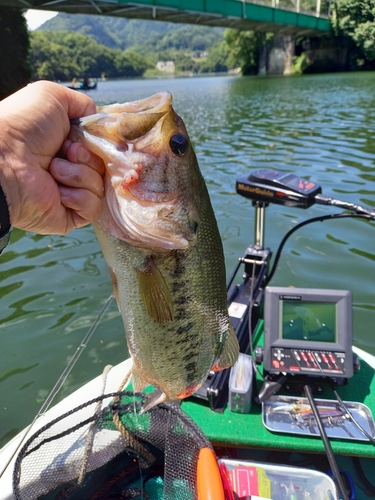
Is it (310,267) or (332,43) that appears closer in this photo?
(310,267)

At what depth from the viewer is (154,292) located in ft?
5.87

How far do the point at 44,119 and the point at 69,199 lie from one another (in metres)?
0.33

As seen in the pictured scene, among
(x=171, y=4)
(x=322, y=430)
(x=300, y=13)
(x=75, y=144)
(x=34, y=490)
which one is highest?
(x=300, y=13)

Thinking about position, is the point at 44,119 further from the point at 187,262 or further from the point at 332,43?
the point at 332,43

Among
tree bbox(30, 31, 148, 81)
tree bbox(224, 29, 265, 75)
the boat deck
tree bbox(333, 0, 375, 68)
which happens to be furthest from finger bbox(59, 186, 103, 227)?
tree bbox(30, 31, 148, 81)

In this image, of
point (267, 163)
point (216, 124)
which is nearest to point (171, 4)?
point (216, 124)

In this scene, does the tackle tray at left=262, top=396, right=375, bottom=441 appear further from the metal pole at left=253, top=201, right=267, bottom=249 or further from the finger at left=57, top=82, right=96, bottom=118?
the finger at left=57, top=82, right=96, bottom=118

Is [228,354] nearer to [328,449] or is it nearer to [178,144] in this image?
[328,449]

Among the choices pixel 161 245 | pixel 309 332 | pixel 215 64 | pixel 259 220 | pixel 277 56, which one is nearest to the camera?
pixel 161 245

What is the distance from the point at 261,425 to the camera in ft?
8.87

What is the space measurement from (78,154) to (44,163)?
140 millimetres

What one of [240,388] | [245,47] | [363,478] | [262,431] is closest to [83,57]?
[245,47]

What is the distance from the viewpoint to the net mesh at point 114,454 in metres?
2.32

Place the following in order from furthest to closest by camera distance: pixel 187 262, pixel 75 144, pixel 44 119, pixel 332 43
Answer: pixel 332 43 → pixel 187 262 → pixel 75 144 → pixel 44 119
